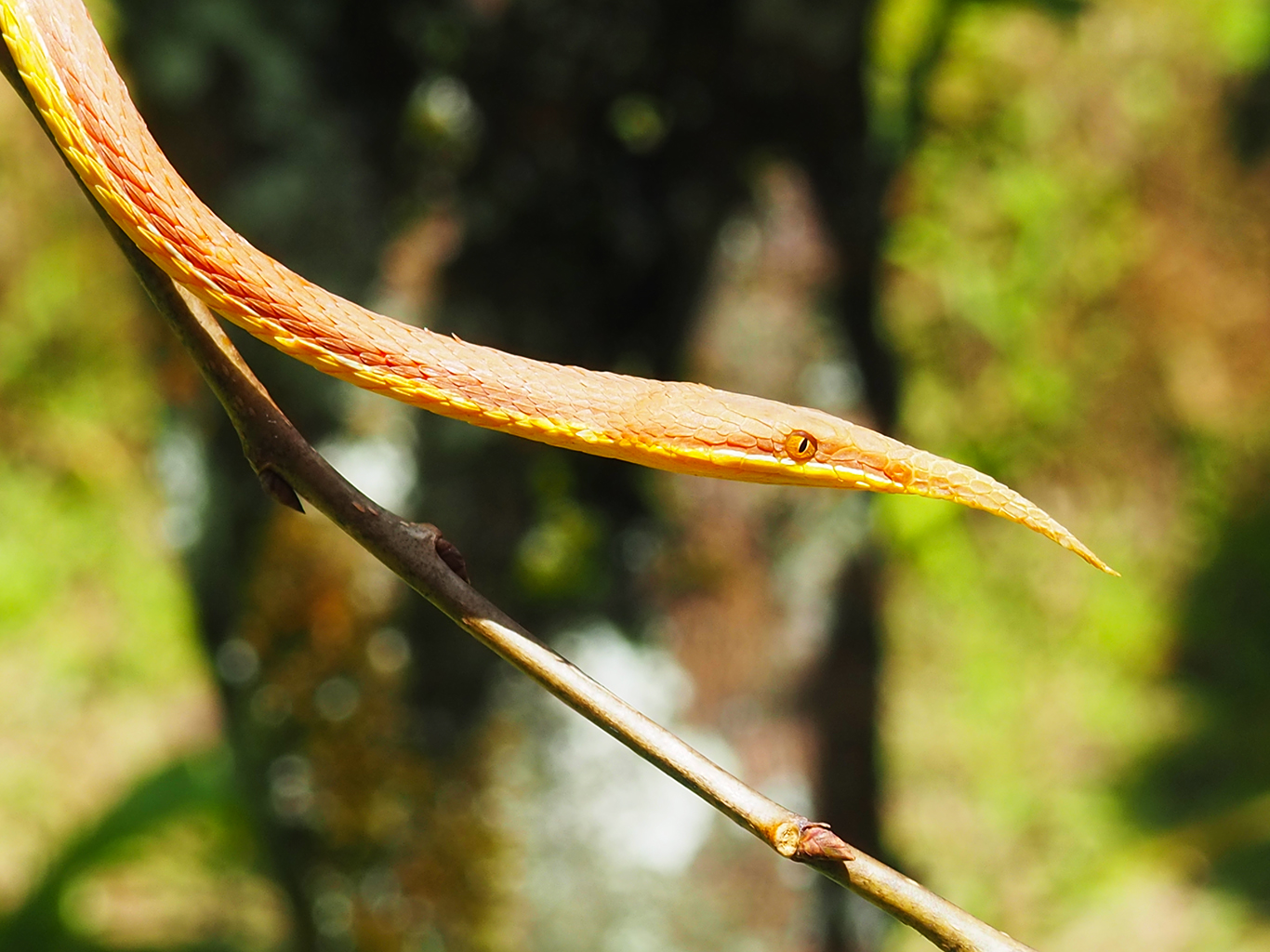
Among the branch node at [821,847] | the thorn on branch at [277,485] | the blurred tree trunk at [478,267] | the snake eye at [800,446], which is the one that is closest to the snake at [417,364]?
the snake eye at [800,446]

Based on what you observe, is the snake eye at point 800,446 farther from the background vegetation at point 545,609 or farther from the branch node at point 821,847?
the background vegetation at point 545,609

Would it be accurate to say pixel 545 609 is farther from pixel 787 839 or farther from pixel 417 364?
pixel 787 839

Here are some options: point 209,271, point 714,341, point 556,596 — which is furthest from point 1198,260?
point 209,271

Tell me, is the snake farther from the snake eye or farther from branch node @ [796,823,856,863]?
branch node @ [796,823,856,863]

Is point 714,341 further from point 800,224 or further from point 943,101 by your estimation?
point 943,101

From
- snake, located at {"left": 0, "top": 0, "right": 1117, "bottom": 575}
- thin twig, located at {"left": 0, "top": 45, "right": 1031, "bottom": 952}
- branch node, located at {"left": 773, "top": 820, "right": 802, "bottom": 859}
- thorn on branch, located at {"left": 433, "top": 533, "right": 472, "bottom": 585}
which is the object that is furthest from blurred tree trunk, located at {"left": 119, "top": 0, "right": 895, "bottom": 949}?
branch node, located at {"left": 773, "top": 820, "right": 802, "bottom": 859}
